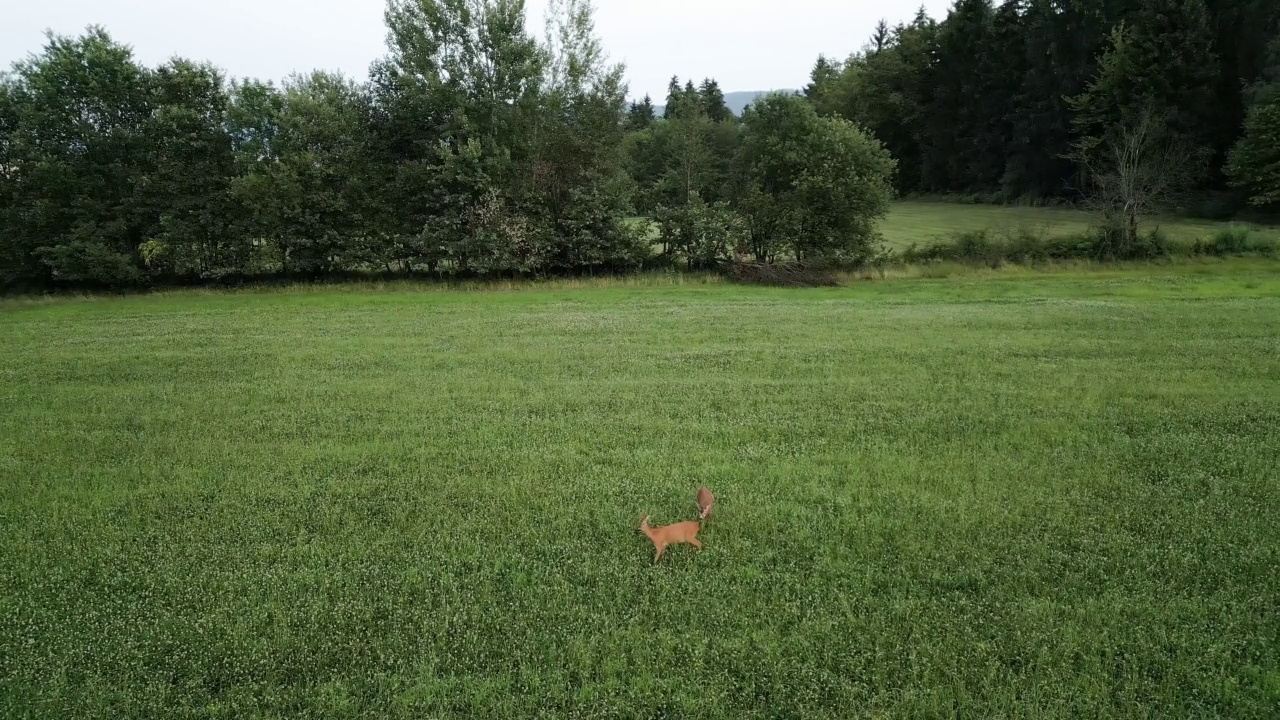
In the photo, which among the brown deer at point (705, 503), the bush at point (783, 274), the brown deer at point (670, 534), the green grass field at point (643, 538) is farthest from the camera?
the bush at point (783, 274)

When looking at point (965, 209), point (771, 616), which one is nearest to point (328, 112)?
A: point (771, 616)

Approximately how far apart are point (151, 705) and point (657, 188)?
2325 centimetres

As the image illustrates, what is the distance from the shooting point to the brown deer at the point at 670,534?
4410 millimetres

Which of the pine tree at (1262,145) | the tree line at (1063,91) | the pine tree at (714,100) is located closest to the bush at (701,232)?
the tree line at (1063,91)

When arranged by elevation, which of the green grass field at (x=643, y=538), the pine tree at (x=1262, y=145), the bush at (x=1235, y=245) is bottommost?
the green grass field at (x=643, y=538)

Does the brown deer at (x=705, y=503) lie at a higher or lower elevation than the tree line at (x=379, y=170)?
lower

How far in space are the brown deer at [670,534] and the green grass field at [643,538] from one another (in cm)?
15

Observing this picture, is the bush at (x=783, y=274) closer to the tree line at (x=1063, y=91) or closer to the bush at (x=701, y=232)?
the bush at (x=701, y=232)

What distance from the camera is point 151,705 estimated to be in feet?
10.7

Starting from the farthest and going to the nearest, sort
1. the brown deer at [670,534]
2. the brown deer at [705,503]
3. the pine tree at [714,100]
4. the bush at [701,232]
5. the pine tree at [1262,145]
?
the pine tree at [714,100] < the pine tree at [1262,145] < the bush at [701,232] < the brown deer at [705,503] < the brown deer at [670,534]

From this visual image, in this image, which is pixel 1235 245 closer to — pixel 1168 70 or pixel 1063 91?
pixel 1168 70

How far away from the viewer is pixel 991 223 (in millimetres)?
34781

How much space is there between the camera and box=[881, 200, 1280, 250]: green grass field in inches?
1037

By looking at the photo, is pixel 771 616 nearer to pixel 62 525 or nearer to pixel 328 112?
pixel 62 525
